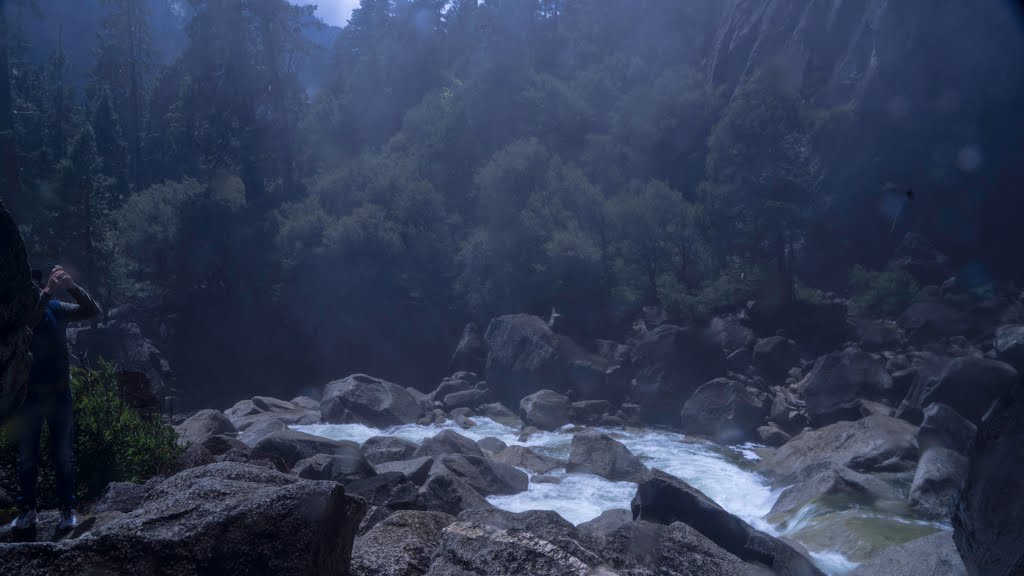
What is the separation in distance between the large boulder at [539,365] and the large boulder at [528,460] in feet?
29.9

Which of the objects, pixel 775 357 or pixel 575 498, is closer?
pixel 575 498

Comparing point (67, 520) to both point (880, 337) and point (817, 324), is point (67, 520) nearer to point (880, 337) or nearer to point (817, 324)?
point (880, 337)

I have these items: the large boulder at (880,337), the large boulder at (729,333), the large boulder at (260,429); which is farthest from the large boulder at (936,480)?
the large boulder at (260,429)

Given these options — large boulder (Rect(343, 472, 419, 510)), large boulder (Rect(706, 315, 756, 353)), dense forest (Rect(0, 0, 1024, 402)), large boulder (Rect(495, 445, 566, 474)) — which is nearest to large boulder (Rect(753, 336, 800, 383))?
large boulder (Rect(706, 315, 756, 353))

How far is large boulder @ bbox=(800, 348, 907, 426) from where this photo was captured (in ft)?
65.9

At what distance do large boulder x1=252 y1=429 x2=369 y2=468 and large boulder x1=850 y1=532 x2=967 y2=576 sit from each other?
7003 mm

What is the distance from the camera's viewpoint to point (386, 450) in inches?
584

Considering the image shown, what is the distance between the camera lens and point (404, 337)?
33.8 meters

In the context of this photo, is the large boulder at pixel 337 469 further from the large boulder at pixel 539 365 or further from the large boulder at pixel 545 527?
the large boulder at pixel 539 365

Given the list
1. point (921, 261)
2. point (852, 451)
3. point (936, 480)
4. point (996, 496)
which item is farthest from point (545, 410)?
point (996, 496)

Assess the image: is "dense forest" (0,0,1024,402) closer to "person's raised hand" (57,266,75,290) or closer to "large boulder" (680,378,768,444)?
"large boulder" (680,378,768,444)

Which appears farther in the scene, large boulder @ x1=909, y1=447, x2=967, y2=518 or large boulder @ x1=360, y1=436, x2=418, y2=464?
large boulder @ x1=360, y1=436, x2=418, y2=464

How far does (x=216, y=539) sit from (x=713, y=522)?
22.8ft

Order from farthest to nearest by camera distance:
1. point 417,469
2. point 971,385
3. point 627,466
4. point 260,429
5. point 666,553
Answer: point 260,429 < point 971,385 < point 627,466 < point 417,469 < point 666,553
